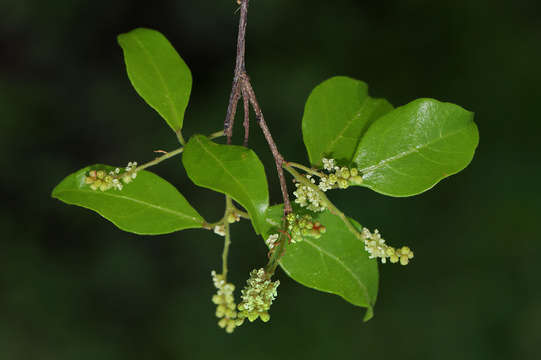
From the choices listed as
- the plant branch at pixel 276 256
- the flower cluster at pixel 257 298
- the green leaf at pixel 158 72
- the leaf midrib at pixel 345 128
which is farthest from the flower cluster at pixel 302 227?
the green leaf at pixel 158 72

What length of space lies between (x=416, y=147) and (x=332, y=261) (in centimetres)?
40

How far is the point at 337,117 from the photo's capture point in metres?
1.30

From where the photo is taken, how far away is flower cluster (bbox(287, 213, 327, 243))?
1.10m

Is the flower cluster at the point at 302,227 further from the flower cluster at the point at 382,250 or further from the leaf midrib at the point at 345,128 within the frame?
the leaf midrib at the point at 345,128

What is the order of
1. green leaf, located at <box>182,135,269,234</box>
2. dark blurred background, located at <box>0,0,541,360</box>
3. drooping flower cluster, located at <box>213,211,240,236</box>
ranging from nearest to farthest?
green leaf, located at <box>182,135,269,234</box>
drooping flower cluster, located at <box>213,211,240,236</box>
dark blurred background, located at <box>0,0,541,360</box>

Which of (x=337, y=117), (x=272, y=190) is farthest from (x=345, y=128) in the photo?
(x=272, y=190)

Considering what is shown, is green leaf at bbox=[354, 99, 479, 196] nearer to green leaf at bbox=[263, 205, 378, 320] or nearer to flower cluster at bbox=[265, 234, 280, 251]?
green leaf at bbox=[263, 205, 378, 320]

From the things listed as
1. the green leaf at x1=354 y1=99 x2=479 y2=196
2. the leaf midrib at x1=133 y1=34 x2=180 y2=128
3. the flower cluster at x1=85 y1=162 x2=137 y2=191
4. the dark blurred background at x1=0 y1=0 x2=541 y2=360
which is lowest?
the dark blurred background at x1=0 y1=0 x2=541 y2=360

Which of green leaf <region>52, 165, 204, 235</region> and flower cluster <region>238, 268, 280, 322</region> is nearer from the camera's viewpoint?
flower cluster <region>238, 268, 280, 322</region>

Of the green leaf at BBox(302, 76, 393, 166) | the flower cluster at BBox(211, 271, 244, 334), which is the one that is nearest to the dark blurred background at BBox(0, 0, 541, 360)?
the green leaf at BBox(302, 76, 393, 166)

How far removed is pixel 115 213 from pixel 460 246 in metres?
2.75

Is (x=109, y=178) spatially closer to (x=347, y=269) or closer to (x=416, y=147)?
(x=347, y=269)

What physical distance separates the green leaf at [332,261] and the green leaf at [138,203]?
274mm

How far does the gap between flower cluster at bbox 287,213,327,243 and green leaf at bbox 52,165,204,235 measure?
0.94ft
